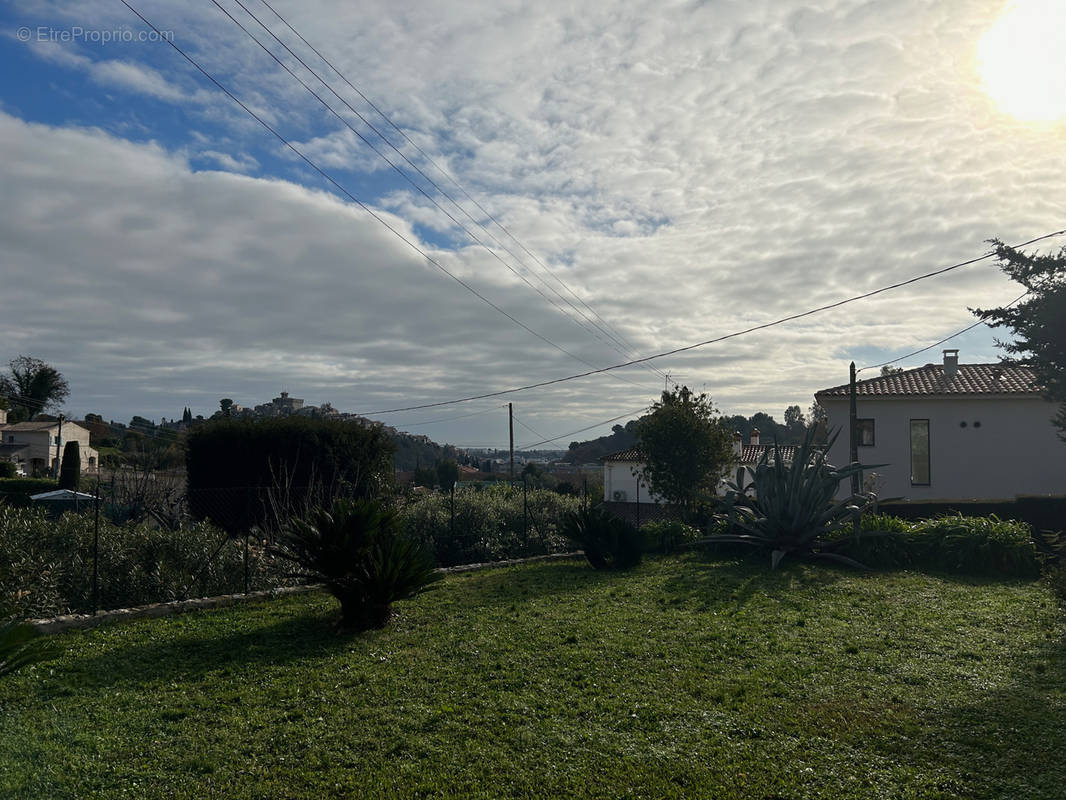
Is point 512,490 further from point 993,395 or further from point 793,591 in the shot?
point 993,395

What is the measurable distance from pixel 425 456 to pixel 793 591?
63.4 m

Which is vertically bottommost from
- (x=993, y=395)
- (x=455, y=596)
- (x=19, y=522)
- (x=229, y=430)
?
(x=455, y=596)

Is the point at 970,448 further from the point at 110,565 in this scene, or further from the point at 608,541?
the point at 110,565

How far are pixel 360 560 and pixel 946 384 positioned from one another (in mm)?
26111

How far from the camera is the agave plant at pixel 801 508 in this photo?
555 inches

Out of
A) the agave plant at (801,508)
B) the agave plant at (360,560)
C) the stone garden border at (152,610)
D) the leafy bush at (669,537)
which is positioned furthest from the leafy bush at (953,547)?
the stone garden border at (152,610)

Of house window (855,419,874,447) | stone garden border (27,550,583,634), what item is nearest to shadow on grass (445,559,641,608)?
stone garden border (27,550,583,634)

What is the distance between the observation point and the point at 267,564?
1168 centimetres

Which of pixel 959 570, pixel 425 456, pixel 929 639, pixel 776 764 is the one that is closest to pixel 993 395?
pixel 959 570

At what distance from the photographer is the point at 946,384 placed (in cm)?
2838

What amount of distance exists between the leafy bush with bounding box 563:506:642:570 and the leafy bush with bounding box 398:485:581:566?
6.72 ft

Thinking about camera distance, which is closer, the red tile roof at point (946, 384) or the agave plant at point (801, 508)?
the agave plant at point (801, 508)

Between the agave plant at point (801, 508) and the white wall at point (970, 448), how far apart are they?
1241 cm

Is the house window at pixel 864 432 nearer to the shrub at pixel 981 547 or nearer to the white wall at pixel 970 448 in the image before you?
the white wall at pixel 970 448
